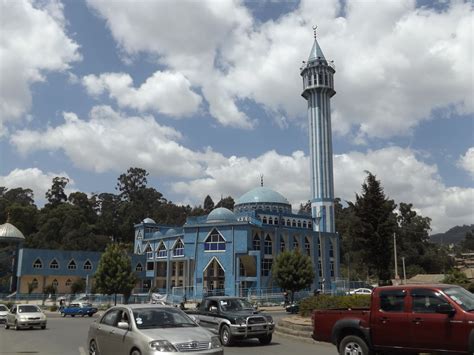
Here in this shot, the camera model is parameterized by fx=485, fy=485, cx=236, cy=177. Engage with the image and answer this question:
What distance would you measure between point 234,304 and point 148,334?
7.68m

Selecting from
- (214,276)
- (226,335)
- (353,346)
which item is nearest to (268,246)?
(214,276)

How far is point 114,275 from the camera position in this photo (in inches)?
1646

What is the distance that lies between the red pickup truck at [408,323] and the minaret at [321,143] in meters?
56.7

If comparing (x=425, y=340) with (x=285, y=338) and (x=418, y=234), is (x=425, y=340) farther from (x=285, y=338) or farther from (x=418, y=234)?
(x=418, y=234)

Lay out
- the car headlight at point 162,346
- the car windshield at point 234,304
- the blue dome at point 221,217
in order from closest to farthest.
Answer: the car headlight at point 162,346, the car windshield at point 234,304, the blue dome at point 221,217

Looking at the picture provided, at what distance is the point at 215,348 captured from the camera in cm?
845

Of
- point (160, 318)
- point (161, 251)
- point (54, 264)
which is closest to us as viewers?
point (160, 318)

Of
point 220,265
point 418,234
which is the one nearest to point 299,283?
point 220,265

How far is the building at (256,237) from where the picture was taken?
55.0 metres

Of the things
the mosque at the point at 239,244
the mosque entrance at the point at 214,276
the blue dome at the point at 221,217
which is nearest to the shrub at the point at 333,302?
the mosque at the point at 239,244

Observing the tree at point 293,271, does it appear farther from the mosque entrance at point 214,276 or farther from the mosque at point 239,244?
the mosque entrance at point 214,276

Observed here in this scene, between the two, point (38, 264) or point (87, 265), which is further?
point (87, 265)

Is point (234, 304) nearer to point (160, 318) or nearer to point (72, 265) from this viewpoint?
point (160, 318)

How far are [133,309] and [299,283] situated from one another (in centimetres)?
3394
